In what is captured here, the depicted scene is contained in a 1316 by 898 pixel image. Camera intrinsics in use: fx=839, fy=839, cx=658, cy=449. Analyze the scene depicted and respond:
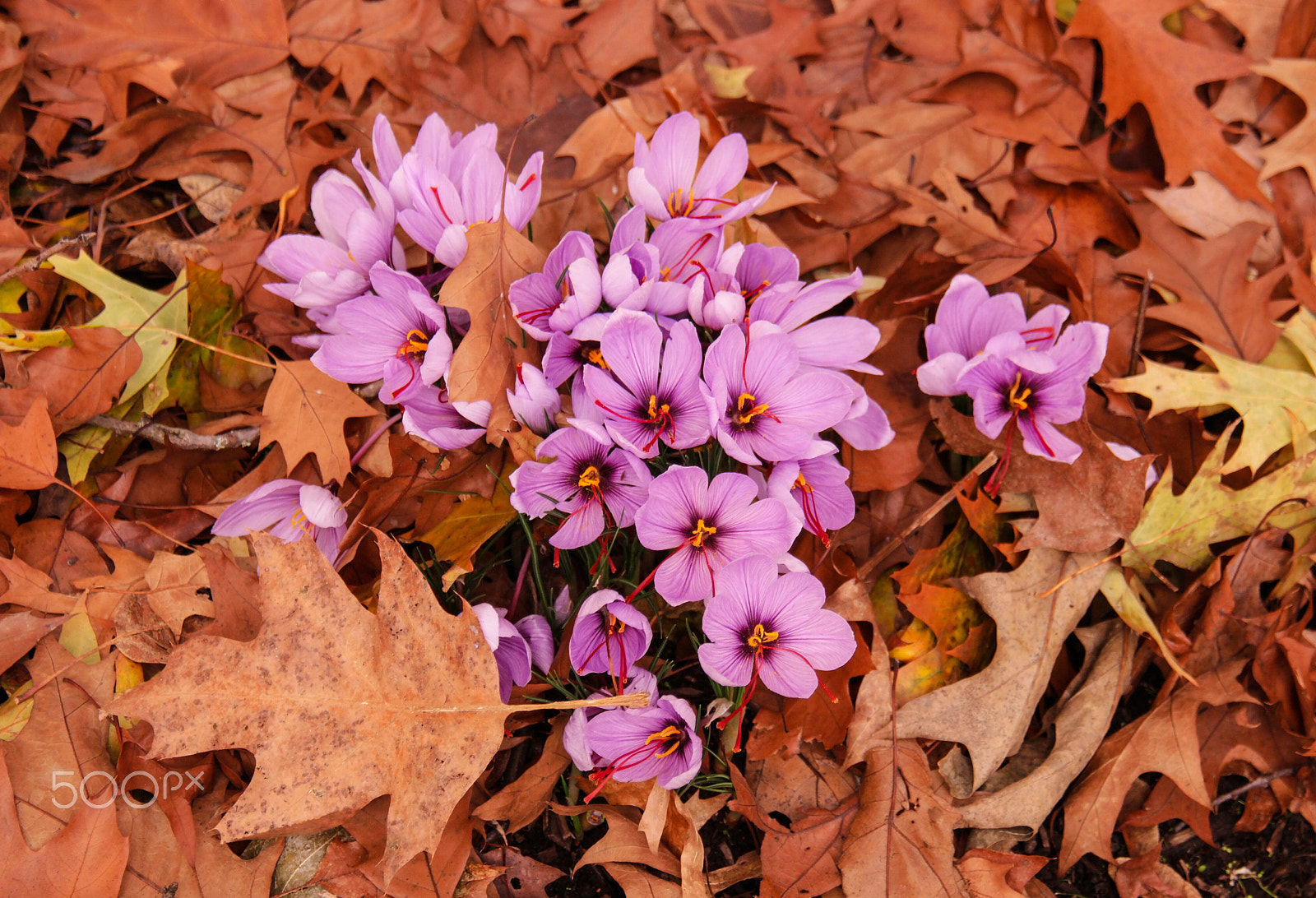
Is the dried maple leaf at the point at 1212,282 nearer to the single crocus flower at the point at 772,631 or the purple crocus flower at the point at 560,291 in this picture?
the single crocus flower at the point at 772,631

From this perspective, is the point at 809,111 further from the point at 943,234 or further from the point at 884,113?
the point at 943,234

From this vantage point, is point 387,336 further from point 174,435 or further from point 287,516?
point 174,435

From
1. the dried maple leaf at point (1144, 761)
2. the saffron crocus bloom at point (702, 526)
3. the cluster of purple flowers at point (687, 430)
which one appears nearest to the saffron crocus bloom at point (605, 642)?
the cluster of purple flowers at point (687, 430)

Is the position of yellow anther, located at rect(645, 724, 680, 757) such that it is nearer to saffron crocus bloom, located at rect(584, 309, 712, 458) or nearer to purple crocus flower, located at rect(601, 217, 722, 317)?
saffron crocus bloom, located at rect(584, 309, 712, 458)

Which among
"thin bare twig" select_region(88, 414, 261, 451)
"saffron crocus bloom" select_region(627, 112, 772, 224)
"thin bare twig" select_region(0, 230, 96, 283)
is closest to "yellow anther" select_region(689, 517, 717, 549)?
"saffron crocus bloom" select_region(627, 112, 772, 224)

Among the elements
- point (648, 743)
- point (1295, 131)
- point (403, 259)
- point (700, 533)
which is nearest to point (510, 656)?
point (648, 743)
